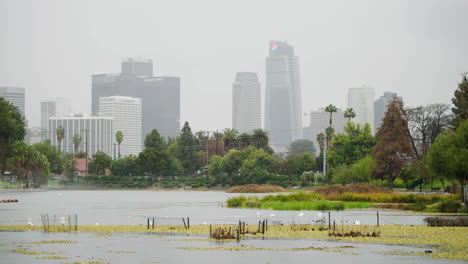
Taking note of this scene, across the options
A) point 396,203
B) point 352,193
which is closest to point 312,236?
point 396,203

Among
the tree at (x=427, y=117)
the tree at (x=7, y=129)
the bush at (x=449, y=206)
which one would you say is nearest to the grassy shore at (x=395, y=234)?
the bush at (x=449, y=206)

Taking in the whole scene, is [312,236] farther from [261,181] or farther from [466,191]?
[261,181]

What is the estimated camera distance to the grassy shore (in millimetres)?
36719

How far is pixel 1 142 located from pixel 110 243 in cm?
14452

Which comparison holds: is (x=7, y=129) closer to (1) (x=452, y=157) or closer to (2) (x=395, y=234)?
(1) (x=452, y=157)

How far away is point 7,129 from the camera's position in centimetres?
17275

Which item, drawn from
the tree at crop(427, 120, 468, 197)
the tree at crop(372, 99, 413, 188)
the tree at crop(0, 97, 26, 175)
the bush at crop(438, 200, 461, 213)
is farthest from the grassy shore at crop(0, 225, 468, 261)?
the tree at crop(0, 97, 26, 175)

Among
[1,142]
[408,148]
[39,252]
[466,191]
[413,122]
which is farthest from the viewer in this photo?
[1,142]

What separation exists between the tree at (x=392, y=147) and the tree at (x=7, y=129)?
300 ft

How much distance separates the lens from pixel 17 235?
44.3 metres

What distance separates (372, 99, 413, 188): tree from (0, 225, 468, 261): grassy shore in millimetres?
68084

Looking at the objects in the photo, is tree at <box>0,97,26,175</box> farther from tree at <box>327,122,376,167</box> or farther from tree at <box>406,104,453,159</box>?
tree at <box>406,104,453,159</box>

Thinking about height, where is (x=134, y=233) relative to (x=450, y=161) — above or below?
below

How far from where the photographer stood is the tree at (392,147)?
115625 millimetres
